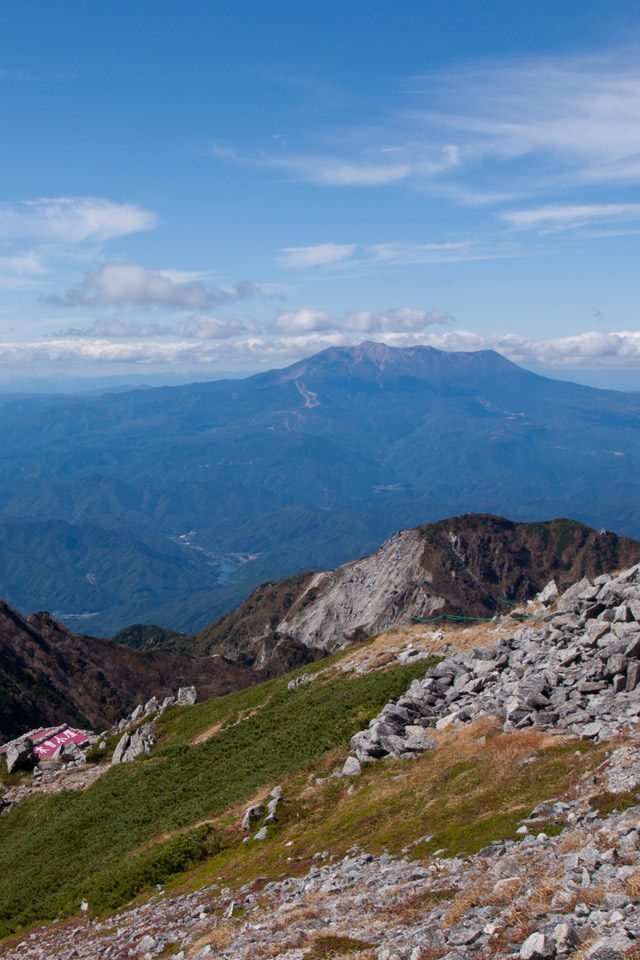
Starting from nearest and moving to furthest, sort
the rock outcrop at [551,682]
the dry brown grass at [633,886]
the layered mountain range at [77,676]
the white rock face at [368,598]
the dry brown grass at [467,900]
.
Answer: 1. the dry brown grass at [633,886]
2. the dry brown grass at [467,900]
3. the rock outcrop at [551,682]
4. the layered mountain range at [77,676]
5. the white rock face at [368,598]

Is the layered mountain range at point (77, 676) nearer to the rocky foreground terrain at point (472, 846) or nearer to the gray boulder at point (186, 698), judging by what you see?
the gray boulder at point (186, 698)

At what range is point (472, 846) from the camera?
44.6 ft

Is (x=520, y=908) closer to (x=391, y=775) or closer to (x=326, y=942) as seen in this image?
(x=326, y=942)

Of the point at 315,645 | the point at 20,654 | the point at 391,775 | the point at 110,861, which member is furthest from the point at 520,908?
the point at 315,645

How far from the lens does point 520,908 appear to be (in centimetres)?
1015

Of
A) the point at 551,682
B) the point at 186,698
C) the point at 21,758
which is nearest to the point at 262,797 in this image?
the point at 551,682

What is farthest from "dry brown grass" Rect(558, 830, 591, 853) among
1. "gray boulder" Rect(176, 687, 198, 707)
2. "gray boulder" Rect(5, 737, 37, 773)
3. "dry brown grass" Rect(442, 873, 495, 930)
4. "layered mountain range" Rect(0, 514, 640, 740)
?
"layered mountain range" Rect(0, 514, 640, 740)

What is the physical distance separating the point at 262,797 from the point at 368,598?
11832 cm

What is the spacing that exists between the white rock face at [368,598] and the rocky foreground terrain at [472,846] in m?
99.4

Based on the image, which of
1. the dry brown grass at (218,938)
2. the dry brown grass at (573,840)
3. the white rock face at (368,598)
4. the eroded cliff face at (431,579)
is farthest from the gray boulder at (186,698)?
the eroded cliff face at (431,579)

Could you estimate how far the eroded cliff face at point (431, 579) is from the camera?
5207 inches

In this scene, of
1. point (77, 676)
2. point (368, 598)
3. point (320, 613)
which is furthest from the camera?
point (320, 613)

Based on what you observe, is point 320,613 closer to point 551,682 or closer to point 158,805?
point 158,805

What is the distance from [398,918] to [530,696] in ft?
34.6
